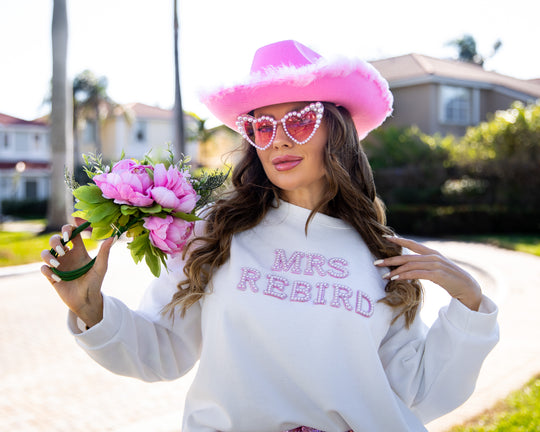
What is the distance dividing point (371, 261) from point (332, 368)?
17.9 inches

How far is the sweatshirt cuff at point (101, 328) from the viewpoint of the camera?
2074mm

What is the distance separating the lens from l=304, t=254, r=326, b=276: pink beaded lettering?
217cm

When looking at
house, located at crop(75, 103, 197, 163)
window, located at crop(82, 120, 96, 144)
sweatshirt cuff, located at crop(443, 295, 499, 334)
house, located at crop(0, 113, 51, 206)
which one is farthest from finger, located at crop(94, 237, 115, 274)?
window, located at crop(82, 120, 96, 144)

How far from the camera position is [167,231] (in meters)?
2.04

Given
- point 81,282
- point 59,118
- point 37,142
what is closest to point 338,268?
point 81,282

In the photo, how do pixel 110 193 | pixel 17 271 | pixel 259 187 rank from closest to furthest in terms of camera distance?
pixel 110 193 → pixel 259 187 → pixel 17 271

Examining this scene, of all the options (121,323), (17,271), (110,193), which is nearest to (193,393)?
(121,323)

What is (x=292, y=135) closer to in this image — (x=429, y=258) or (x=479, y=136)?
(x=429, y=258)

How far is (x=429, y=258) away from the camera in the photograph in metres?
2.10

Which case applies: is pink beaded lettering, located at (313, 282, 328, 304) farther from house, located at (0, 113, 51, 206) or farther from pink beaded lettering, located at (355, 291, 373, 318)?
house, located at (0, 113, 51, 206)

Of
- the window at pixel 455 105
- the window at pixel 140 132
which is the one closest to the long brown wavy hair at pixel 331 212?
the window at pixel 455 105

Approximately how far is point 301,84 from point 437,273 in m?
0.84

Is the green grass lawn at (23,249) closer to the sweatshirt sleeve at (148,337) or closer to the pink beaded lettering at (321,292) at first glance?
the sweatshirt sleeve at (148,337)

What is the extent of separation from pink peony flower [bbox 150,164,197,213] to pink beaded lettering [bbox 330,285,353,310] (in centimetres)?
59
